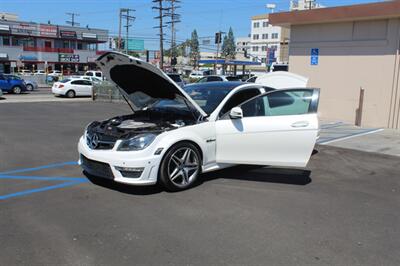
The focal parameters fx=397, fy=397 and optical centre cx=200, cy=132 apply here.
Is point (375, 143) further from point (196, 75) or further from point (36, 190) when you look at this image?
point (196, 75)

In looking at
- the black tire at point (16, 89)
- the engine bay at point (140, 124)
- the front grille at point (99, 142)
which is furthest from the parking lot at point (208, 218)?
the black tire at point (16, 89)

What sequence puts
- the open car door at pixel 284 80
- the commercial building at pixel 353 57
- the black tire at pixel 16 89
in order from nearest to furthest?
1. the open car door at pixel 284 80
2. the commercial building at pixel 353 57
3. the black tire at pixel 16 89

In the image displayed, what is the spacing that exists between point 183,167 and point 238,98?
5.78ft

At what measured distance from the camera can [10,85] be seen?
96.6ft

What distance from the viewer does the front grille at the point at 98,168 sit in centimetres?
543

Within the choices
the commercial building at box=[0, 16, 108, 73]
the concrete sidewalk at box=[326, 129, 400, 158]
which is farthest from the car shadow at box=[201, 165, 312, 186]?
the commercial building at box=[0, 16, 108, 73]

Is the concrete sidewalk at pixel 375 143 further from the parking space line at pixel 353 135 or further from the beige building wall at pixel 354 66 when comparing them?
the beige building wall at pixel 354 66

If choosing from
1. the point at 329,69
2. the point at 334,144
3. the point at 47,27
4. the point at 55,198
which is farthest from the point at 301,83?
the point at 47,27

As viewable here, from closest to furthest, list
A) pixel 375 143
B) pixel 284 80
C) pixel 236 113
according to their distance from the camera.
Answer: pixel 236 113 < pixel 284 80 < pixel 375 143

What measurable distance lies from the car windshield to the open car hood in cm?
34

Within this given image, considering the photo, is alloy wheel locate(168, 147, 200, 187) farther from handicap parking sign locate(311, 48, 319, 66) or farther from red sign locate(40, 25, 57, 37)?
red sign locate(40, 25, 57, 37)

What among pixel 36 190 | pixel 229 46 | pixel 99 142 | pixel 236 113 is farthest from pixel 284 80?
pixel 229 46

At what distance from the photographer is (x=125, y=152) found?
209 inches

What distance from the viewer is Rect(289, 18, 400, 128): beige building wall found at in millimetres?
12898
